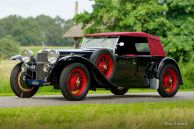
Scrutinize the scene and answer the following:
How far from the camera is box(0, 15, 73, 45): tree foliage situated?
374 ft

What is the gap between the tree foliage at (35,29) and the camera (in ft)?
374

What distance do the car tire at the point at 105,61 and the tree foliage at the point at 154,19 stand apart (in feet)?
84.9

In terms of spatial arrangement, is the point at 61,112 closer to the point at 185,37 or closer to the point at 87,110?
the point at 87,110

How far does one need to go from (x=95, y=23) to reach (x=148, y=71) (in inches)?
1120

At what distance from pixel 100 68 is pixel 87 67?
474mm

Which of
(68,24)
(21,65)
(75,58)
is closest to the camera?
(75,58)

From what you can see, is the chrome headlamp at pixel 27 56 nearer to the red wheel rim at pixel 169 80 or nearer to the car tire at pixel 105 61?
the car tire at pixel 105 61

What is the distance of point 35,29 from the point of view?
12712cm

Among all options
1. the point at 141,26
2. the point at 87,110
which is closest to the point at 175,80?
the point at 87,110

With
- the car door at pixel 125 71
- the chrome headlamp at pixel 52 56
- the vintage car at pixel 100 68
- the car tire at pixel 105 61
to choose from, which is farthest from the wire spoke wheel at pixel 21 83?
the car door at pixel 125 71

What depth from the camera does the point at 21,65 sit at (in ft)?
48.6

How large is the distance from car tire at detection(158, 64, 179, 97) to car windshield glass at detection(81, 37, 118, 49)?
5.32 ft

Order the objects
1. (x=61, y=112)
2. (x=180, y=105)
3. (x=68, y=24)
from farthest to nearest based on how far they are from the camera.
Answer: (x=68, y=24), (x=180, y=105), (x=61, y=112)

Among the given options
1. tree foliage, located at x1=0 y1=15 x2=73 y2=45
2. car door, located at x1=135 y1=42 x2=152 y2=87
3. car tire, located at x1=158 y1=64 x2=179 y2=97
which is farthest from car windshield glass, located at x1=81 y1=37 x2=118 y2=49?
tree foliage, located at x1=0 y1=15 x2=73 y2=45
